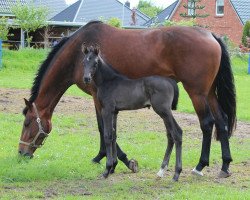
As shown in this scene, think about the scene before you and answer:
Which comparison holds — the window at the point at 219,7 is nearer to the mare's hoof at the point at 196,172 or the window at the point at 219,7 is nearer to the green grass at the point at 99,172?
the green grass at the point at 99,172

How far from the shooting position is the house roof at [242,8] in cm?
4525

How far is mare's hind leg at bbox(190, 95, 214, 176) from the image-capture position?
7543 mm

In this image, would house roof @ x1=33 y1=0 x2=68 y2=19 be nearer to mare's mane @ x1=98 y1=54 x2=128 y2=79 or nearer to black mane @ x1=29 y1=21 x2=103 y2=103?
black mane @ x1=29 y1=21 x2=103 y2=103

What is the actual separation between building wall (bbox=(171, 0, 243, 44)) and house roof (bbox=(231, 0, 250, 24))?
0.31m

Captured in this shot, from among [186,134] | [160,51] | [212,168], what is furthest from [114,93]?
[186,134]

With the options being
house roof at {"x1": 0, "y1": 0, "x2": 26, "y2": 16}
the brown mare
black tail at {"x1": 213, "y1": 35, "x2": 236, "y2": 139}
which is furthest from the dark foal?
house roof at {"x1": 0, "y1": 0, "x2": 26, "y2": 16}

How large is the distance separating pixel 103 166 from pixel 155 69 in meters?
1.69

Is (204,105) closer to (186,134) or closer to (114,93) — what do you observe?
(114,93)

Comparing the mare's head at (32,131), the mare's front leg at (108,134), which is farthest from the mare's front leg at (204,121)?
the mare's head at (32,131)

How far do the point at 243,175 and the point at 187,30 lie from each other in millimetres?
2270

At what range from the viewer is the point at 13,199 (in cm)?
624

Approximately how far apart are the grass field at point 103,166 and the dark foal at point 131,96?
0.43 m

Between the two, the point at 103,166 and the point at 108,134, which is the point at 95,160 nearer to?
the point at 103,166

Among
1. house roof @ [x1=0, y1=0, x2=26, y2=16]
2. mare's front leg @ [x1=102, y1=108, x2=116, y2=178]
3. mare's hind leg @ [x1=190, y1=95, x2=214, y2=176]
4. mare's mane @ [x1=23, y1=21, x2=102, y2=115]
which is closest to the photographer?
mare's front leg @ [x1=102, y1=108, x2=116, y2=178]
